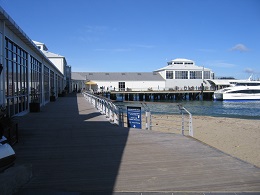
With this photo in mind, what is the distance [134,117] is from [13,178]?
6711 mm

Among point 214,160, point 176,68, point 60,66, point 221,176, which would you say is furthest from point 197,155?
point 176,68

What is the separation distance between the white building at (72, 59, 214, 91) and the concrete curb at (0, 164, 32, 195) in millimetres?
64330

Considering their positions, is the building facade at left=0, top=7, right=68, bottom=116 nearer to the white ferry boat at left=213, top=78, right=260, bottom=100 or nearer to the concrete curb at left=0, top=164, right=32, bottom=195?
the concrete curb at left=0, top=164, right=32, bottom=195

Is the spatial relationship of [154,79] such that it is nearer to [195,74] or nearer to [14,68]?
[195,74]

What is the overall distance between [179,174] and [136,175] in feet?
2.20

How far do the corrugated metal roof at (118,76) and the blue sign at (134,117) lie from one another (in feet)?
198

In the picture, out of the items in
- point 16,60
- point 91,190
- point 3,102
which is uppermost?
point 16,60

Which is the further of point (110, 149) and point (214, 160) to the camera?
point (110, 149)

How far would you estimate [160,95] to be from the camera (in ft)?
228

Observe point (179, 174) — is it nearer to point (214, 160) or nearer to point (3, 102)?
point (214, 160)

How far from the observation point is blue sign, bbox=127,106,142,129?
33.2ft

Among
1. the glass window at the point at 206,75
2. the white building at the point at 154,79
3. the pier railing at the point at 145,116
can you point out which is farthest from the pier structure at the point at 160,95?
the pier railing at the point at 145,116

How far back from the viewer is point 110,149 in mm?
6426

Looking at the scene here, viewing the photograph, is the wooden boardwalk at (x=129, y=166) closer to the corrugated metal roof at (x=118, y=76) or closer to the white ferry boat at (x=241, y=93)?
the white ferry boat at (x=241, y=93)
